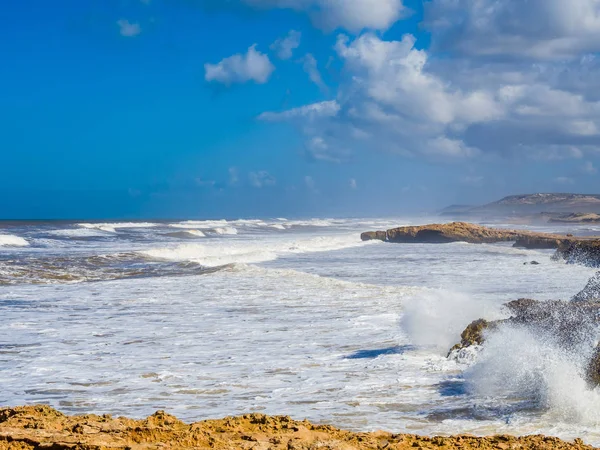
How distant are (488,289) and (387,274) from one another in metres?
4.40

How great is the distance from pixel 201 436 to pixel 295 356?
4.28 metres

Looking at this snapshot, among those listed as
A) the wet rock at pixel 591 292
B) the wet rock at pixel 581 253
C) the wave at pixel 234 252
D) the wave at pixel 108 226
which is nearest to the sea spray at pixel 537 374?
the wet rock at pixel 591 292

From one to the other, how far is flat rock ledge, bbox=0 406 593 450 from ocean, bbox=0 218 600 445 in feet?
3.64

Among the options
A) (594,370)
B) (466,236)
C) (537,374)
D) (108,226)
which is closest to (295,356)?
(537,374)

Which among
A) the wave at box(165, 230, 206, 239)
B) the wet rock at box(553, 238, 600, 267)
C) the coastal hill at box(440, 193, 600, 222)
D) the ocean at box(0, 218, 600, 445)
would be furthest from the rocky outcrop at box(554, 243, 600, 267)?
the coastal hill at box(440, 193, 600, 222)

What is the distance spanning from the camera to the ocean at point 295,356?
586cm

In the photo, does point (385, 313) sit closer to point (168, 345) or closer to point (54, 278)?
point (168, 345)

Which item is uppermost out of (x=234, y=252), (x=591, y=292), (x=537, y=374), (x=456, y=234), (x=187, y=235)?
(x=456, y=234)

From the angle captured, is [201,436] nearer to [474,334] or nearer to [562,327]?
[562,327]

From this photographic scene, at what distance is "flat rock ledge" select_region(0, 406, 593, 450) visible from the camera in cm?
389

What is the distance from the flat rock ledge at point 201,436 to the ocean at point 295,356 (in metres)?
1.11

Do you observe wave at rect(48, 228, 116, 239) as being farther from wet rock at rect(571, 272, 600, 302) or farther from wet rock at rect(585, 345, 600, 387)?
wet rock at rect(585, 345, 600, 387)

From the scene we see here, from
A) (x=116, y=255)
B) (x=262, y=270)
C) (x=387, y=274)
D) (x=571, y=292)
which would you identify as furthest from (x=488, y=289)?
(x=116, y=255)

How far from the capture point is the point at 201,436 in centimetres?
405
